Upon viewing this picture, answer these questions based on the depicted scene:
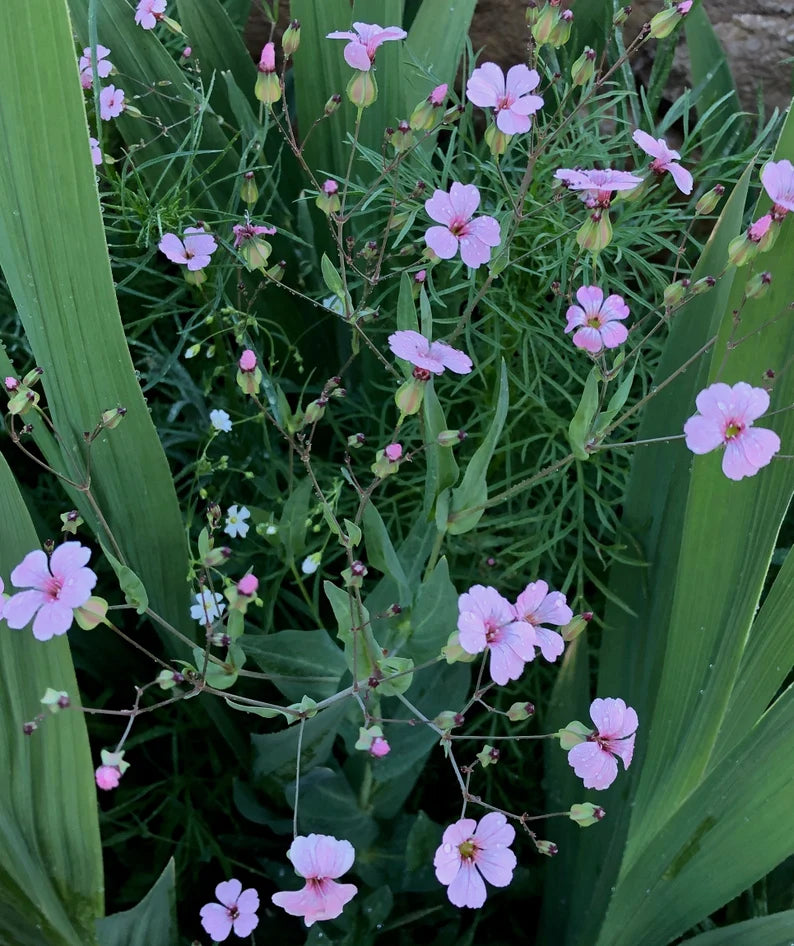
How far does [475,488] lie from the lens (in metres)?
0.52

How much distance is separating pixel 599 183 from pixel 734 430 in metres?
0.18

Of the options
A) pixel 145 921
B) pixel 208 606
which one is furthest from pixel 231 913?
pixel 208 606

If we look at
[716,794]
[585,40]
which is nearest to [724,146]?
[585,40]

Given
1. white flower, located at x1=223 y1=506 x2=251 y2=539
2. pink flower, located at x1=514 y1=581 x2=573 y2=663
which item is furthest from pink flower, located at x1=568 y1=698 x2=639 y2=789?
white flower, located at x1=223 y1=506 x2=251 y2=539

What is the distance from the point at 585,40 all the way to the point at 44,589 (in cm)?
74

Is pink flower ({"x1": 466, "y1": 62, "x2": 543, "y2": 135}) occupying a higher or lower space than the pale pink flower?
lower

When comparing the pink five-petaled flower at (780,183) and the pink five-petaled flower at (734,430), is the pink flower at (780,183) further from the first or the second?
the pink five-petaled flower at (734,430)

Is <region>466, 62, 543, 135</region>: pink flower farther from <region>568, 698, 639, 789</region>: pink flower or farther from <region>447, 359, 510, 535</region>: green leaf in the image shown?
<region>568, 698, 639, 789</region>: pink flower

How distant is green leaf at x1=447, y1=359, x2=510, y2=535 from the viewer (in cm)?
51

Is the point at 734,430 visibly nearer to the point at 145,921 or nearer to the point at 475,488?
the point at 475,488

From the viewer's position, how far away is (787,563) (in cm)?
53

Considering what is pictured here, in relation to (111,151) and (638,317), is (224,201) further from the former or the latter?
(638,317)

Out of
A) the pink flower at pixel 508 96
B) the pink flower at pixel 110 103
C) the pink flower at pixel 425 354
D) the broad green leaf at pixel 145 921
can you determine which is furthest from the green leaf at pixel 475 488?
the pink flower at pixel 110 103

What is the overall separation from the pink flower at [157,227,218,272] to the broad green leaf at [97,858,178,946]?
384 mm
